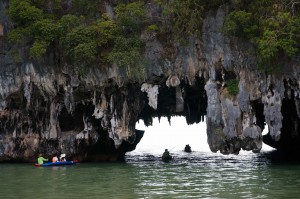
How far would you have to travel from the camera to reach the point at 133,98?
29.9m

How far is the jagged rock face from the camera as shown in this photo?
25156 millimetres

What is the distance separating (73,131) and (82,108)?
1.56 m

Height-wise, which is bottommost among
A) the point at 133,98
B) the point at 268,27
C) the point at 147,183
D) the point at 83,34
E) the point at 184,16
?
the point at 147,183

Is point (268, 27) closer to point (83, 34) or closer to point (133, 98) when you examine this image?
point (133, 98)

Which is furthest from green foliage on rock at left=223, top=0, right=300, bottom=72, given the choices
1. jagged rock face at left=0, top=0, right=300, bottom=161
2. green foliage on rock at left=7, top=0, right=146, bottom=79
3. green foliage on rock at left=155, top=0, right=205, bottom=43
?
green foliage on rock at left=7, top=0, right=146, bottom=79

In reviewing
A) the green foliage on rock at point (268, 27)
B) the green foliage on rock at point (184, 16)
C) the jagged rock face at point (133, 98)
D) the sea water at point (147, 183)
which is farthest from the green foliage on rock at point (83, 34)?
the sea water at point (147, 183)

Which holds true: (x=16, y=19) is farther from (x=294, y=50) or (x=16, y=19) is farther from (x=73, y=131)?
(x=294, y=50)

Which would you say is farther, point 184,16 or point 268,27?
point 184,16

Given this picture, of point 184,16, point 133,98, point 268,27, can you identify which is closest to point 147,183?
point 268,27

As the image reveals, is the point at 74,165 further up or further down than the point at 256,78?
further down

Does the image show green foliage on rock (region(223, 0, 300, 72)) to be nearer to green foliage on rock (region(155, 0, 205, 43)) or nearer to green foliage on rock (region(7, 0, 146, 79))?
green foliage on rock (region(155, 0, 205, 43))

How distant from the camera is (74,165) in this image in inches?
1125

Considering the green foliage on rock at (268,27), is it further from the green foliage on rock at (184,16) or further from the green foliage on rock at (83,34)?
the green foliage on rock at (83,34)

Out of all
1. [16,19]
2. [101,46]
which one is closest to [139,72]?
[101,46]
